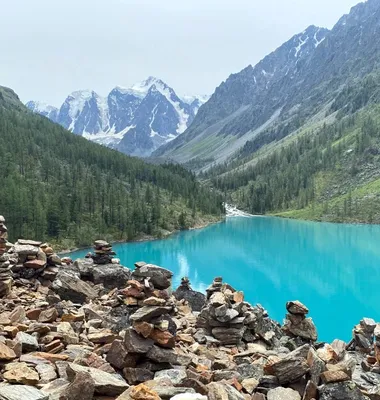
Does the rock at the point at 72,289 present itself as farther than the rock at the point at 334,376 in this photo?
Yes

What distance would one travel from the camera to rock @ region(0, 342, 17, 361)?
12617 mm

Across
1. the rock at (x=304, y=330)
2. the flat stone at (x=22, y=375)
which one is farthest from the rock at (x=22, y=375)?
the rock at (x=304, y=330)

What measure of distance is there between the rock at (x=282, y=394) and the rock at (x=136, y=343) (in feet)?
14.1

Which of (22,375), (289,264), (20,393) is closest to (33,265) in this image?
(22,375)

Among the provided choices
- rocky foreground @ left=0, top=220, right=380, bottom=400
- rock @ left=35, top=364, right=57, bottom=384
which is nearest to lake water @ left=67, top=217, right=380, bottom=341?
rocky foreground @ left=0, top=220, right=380, bottom=400

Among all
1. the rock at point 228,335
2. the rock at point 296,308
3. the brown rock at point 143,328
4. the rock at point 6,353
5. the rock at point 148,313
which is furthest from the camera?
the rock at point 296,308

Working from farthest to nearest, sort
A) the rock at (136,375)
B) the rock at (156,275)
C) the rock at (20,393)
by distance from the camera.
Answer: the rock at (156,275), the rock at (136,375), the rock at (20,393)

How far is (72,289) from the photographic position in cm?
2836

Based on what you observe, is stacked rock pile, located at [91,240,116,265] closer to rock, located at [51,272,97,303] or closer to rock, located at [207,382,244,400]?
rock, located at [51,272,97,303]

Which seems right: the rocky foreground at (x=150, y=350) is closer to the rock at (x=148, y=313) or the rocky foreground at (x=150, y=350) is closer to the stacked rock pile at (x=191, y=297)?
the rock at (x=148, y=313)

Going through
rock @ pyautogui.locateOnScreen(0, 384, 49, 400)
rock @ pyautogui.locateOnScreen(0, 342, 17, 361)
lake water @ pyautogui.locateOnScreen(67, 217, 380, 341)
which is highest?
rock @ pyautogui.locateOnScreen(0, 384, 49, 400)

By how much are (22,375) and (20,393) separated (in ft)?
6.14

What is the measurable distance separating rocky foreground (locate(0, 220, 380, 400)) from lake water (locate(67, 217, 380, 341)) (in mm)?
30056

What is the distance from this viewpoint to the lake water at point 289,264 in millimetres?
67062
